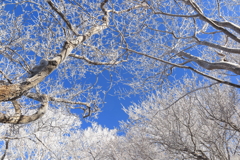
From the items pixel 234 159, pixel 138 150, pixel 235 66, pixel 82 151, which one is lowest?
pixel 234 159

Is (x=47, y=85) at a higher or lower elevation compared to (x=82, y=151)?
lower

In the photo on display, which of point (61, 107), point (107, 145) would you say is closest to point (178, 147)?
point (61, 107)

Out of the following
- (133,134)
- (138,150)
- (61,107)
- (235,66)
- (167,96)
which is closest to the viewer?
(235,66)

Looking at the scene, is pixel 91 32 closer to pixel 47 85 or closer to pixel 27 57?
pixel 27 57

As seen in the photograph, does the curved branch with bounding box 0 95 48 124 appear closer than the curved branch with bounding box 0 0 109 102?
No

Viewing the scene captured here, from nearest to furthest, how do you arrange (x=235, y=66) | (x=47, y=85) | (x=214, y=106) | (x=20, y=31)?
(x=235, y=66) < (x=20, y=31) < (x=47, y=85) < (x=214, y=106)

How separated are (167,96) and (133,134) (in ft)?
10.7

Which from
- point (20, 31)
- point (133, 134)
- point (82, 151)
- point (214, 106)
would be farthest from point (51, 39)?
point (82, 151)

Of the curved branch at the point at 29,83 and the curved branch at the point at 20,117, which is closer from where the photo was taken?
the curved branch at the point at 29,83

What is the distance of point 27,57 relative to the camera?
134 inches

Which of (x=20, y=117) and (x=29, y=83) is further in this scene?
(x=20, y=117)

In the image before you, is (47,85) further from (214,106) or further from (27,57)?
(214,106)

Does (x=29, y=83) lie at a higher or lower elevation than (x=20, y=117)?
higher

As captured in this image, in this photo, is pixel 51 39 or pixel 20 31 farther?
pixel 51 39
